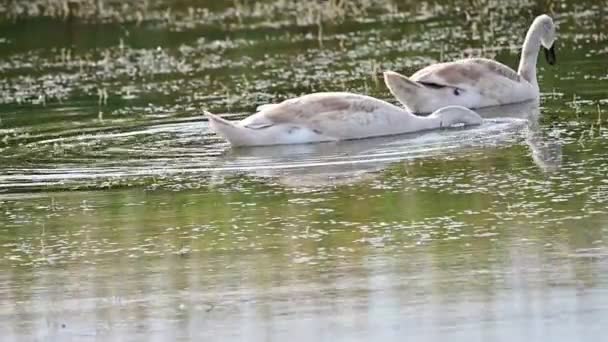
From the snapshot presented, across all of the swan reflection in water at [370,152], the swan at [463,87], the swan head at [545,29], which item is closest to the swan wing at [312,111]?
the swan reflection in water at [370,152]

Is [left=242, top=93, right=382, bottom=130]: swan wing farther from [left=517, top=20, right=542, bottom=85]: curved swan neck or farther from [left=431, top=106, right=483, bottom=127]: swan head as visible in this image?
[left=517, top=20, right=542, bottom=85]: curved swan neck

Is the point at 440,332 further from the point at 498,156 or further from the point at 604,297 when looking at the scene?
the point at 498,156

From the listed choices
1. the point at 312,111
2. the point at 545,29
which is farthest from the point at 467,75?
the point at 312,111

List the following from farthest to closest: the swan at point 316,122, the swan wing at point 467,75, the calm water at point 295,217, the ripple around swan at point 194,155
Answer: the swan wing at point 467,75
the swan at point 316,122
the ripple around swan at point 194,155
the calm water at point 295,217

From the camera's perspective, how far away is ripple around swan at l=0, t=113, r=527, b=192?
441 inches

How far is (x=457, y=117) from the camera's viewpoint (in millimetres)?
13039

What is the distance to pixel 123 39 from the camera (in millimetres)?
21828

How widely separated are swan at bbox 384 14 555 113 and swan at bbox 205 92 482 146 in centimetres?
130

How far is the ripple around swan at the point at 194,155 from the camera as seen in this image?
11203 mm

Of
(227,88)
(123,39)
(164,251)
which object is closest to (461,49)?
(227,88)

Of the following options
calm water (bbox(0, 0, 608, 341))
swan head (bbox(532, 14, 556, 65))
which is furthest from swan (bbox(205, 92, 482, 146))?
swan head (bbox(532, 14, 556, 65))

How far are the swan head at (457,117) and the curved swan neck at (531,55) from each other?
231cm

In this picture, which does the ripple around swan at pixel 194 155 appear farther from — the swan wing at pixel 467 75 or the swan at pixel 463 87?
the swan wing at pixel 467 75

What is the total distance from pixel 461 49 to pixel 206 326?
11.8 m
